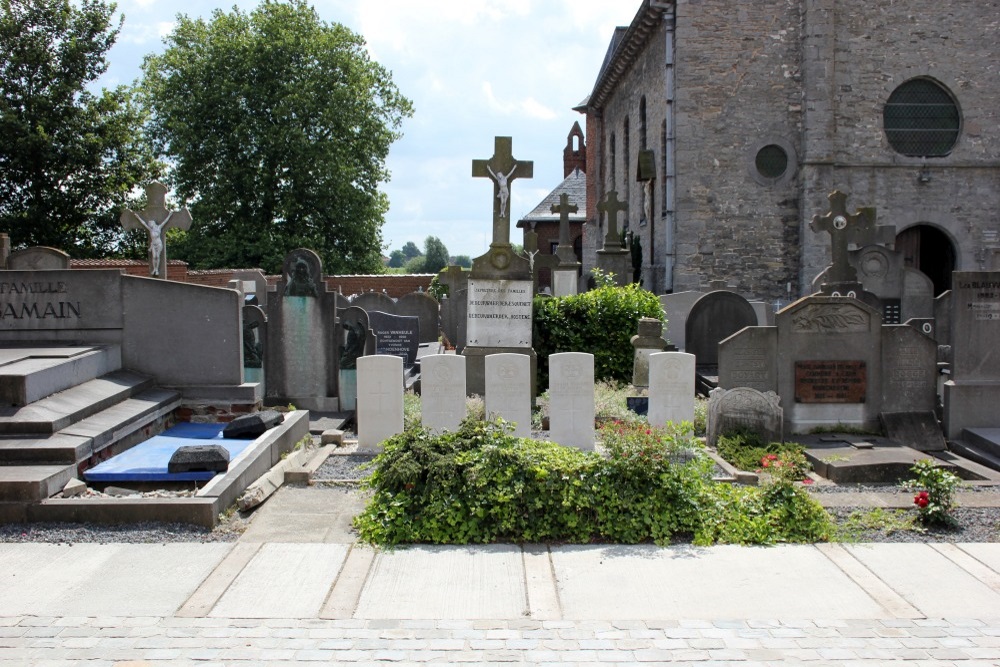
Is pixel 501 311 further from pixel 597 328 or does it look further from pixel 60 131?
pixel 60 131

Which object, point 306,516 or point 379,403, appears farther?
point 379,403

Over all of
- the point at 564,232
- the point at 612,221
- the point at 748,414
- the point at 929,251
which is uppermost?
the point at 612,221

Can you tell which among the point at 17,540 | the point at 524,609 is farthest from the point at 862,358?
the point at 17,540

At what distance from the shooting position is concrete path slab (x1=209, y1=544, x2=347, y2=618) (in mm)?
4926

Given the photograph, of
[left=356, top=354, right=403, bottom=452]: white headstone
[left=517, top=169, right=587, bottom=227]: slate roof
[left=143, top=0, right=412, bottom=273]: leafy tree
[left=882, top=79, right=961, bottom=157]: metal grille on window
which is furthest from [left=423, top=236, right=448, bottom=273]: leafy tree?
[left=356, top=354, right=403, bottom=452]: white headstone

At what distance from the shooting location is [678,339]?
17.7 metres

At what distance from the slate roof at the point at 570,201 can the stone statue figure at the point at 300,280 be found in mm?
37681

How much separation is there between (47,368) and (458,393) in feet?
12.6

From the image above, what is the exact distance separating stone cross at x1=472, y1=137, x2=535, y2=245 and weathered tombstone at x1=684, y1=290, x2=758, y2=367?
351 centimetres

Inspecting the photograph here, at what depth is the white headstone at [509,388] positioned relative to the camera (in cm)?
916

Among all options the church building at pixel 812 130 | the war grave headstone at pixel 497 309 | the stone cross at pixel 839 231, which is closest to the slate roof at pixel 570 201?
the church building at pixel 812 130

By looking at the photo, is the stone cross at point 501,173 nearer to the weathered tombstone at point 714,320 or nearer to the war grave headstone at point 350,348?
the war grave headstone at point 350,348

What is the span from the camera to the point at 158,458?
7.46 metres

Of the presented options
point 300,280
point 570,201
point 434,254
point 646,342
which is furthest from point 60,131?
point 434,254
